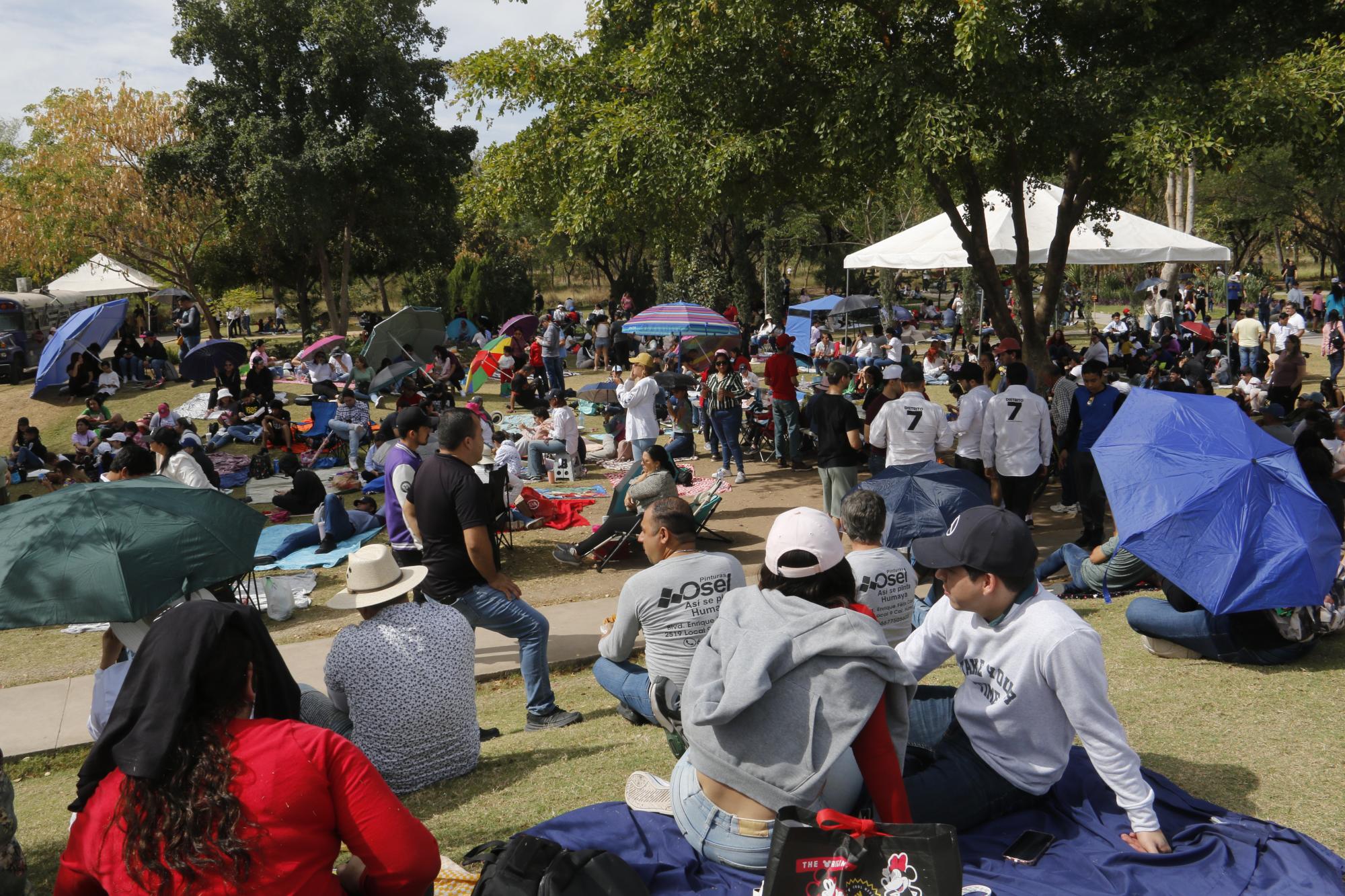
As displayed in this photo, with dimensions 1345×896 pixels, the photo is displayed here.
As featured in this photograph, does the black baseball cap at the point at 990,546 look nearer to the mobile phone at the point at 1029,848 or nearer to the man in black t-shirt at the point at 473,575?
the mobile phone at the point at 1029,848

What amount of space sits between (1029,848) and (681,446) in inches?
417

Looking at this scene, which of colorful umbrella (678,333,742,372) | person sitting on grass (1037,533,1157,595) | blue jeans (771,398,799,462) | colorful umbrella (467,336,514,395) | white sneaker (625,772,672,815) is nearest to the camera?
white sneaker (625,772,672,815)

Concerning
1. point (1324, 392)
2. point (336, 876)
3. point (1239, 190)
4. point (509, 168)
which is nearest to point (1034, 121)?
point (1324, 392)

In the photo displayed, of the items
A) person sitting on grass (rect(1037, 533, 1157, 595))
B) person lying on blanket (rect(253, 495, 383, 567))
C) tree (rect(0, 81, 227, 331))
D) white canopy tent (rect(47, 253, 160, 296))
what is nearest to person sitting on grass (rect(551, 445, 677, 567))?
person lying on blanket (rect(253, 495, 383, 567))

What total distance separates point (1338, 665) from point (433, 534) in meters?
4.87

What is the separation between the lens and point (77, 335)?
2133 centimetres

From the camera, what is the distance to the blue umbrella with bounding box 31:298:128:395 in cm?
2133

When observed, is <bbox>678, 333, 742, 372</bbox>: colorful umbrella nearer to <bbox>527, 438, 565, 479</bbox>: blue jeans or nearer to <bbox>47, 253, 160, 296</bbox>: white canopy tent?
<bbox>527, 438, 565, 479</bbox>: blue jeans

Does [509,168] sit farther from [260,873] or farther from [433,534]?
[260,873]

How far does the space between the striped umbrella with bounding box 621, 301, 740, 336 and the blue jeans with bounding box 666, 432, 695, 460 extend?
14.8 ft

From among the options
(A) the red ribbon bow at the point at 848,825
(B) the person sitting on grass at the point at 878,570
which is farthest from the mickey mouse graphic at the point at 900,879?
(B) the person sitting on grass at the point at 878,570

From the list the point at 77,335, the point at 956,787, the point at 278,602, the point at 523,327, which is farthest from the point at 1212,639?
the point at 77,335

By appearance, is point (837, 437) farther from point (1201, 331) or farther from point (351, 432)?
point (1201, 331)

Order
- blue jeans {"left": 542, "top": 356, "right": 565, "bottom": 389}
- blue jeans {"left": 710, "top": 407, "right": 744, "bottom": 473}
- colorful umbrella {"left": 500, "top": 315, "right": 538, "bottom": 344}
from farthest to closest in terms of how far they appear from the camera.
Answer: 1. colorful umbrella {"left": 500, "top": 315, "right": 538, "bottom": 344}
2. blue jeans {"left": 542, "top": 356, "right": 565, "bottom": 389}
3. blue jeans {"left": 710, "top": 407, "right": 744, "bottom": 473}
